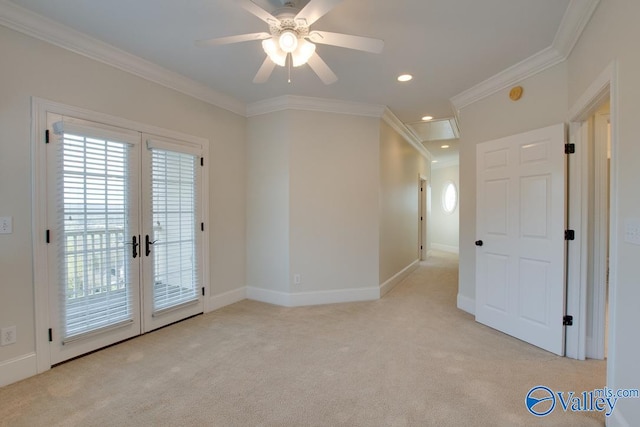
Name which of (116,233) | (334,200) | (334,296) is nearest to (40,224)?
(116,233)

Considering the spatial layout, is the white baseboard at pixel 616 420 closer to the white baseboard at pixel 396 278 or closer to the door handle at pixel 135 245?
the white baseboard at pixel 396 278

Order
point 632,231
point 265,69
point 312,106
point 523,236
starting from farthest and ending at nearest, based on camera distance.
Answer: point 312,106, point 523,236, point 265,69, point 632,231

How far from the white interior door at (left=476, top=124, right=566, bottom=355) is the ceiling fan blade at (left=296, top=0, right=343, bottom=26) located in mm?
2262

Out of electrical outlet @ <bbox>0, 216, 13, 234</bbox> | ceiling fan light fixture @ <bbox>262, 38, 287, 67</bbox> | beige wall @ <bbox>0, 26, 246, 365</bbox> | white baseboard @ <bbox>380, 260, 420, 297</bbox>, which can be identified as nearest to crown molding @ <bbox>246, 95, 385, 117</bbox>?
beige wall @ <bbox>0, 26, 246, 365</bbox>

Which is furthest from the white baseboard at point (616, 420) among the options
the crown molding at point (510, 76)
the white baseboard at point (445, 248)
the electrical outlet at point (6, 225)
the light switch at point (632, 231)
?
the white baseboard at point (445, 248)

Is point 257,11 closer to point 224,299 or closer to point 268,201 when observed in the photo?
point 268,201

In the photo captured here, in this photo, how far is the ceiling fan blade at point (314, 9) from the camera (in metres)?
1.62

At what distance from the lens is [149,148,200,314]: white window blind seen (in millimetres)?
3205

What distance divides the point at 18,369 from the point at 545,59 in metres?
4.95

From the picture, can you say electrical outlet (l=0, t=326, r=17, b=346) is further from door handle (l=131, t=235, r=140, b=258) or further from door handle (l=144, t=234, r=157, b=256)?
door handle (l=144, t=234, r=157, b=256)

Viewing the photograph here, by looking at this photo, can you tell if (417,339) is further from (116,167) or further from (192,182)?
(116,167)

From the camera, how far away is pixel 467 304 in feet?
→ 12.4

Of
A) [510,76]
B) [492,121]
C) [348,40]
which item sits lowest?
[492,121]

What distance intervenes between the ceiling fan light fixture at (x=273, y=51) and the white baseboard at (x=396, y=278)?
3320mm
